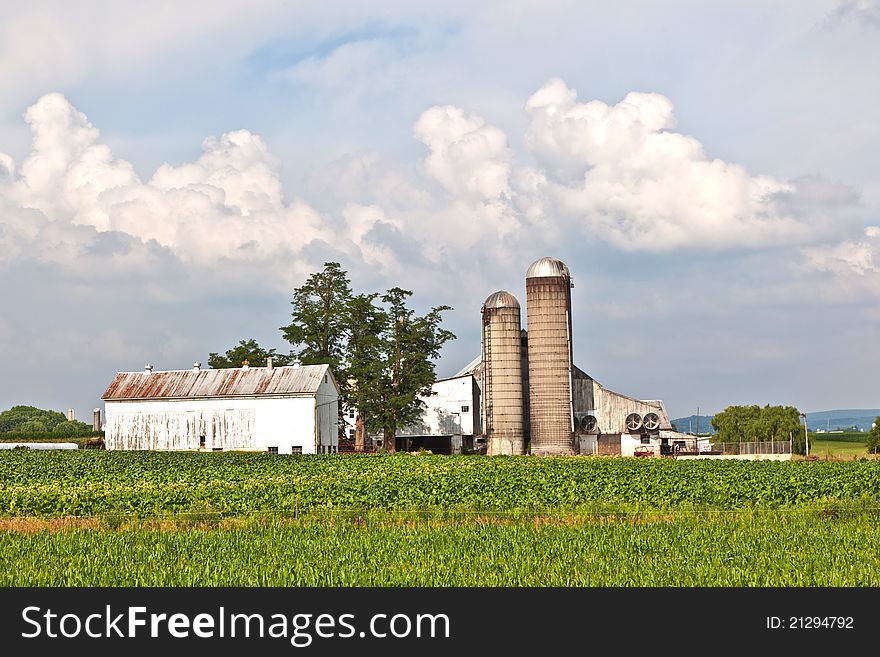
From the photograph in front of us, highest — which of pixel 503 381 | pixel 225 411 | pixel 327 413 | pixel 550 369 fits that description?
pixel 550 369

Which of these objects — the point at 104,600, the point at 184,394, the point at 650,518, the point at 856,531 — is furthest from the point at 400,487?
the point at 184,394

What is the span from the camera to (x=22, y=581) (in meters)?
16.6

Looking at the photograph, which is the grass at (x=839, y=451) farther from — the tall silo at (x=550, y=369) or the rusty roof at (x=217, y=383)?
the rusty roof at (x=217, y=383)

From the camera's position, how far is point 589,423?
7275 cm

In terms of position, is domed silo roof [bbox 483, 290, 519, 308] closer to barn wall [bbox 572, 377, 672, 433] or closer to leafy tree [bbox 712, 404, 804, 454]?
barn wall [bbox 572, 377, 672, 433]

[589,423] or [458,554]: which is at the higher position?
[589,423]

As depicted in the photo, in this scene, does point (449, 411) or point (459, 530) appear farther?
Answer: point (449, 411)

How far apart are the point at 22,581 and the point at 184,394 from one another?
174ft

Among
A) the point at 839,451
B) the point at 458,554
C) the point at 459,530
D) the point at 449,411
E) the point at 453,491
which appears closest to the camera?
the point at 458,554

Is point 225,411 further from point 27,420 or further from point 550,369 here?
point 27,420

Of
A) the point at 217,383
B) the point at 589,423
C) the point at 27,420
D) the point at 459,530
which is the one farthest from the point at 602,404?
the point at 27,420

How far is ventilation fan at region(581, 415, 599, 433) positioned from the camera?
239 feet

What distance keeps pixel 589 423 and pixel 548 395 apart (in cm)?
491

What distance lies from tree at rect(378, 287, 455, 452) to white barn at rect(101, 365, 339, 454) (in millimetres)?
5425
